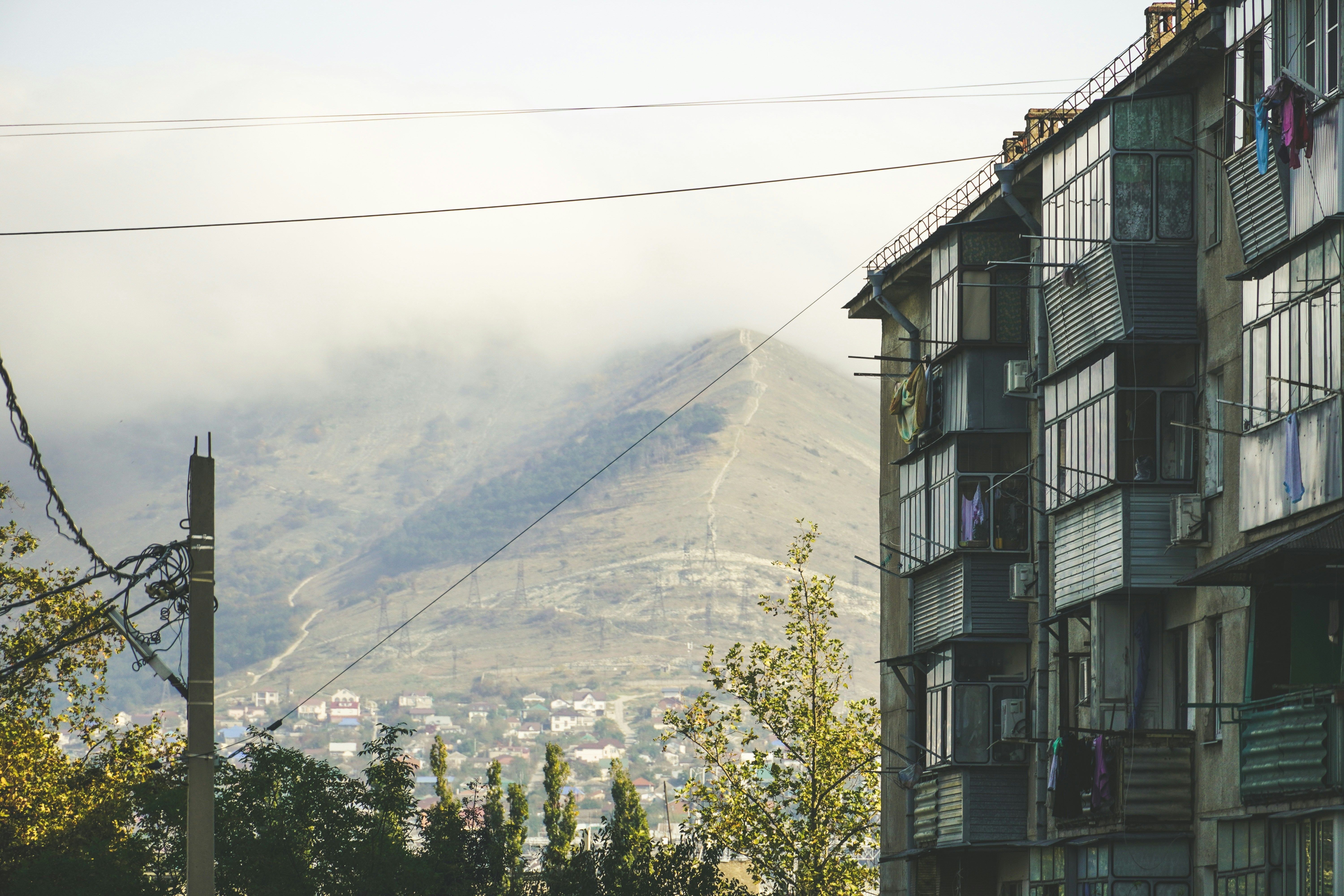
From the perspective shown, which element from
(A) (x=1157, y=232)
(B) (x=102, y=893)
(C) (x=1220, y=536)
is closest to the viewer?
(C) (x=1220, y=536)

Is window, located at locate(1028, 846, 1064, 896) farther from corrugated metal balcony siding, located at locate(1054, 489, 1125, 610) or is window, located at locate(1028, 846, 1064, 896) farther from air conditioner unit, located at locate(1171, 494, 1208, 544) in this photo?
air conditioner unit, located at locate(1171, 494, 1208, 544)

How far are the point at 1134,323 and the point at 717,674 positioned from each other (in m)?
24.7

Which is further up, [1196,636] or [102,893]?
[1196,636]

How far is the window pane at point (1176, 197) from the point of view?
3189 cm

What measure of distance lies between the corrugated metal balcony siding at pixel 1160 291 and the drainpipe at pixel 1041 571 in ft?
14.7

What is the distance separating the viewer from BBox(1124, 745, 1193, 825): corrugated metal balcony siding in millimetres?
30484

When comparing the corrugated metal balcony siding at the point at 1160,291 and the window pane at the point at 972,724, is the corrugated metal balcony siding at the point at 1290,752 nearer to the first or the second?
the corrugated metal balcony siding at the point at 1160,291

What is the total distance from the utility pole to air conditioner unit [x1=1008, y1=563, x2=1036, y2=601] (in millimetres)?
19646

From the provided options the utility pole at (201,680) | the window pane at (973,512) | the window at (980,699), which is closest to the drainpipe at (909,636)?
the window at (980,699)

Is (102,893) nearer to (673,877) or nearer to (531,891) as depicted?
(673,877)

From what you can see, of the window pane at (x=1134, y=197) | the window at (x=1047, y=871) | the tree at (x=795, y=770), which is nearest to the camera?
the window pane at (x=1134, y=197)

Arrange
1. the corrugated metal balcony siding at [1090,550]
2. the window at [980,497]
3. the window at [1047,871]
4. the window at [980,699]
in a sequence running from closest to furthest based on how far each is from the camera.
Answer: the corrugated metal balcony siding at [1090,550], the window at [1047,871], the window at [980,699], the window at [980,497]

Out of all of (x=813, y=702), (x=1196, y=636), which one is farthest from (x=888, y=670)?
(x=1196, y=636)

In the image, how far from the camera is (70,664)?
50.1 meters
